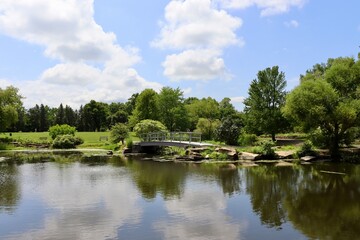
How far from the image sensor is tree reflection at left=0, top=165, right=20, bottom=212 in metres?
16.8

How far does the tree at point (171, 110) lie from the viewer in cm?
6569

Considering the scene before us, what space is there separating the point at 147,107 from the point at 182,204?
5180cm

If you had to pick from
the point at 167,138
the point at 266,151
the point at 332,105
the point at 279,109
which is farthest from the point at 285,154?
the point at 167,138

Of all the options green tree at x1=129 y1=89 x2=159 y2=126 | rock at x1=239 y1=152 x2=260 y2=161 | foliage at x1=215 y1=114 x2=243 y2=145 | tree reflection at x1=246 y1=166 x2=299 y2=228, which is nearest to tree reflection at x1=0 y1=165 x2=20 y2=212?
tree reflection at x1=246 y1=166 x2=299 y2=228

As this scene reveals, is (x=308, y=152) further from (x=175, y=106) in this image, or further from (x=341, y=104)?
(x=175, y=106)

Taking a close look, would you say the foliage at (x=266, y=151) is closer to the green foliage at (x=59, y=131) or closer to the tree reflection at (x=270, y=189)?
the tree reflection at (x=270, y=189)

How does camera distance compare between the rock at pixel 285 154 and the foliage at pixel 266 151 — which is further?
the rock at pixel 285 154

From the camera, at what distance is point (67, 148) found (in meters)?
56.8

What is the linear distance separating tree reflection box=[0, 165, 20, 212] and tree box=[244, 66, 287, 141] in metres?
30.4

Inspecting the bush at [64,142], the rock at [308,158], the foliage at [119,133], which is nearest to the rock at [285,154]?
the rock at [308,158]

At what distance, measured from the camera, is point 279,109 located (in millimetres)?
47125

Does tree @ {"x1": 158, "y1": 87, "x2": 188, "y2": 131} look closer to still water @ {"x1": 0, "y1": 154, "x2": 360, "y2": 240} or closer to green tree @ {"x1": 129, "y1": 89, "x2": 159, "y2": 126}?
green tree @ {"x1": 129, "y1": 89, "x2": 159, "y2": 126}

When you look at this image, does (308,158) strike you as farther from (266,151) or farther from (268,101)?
(268,101)

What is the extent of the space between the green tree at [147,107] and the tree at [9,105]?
20.7 metres
